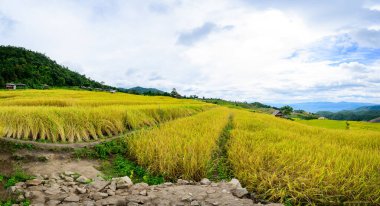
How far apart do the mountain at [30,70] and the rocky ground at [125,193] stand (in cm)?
6385

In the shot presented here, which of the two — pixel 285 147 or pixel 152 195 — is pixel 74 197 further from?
pixel 285 147

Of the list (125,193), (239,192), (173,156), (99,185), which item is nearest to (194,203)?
(239,192)

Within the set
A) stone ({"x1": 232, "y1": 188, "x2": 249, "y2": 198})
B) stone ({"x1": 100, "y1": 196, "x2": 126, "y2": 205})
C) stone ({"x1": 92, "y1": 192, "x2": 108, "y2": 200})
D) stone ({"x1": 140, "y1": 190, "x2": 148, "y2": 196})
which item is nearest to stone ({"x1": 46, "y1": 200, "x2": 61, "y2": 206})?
stone ({"x1": 92, "y1": 192, "x2": 108, "y2": 200})

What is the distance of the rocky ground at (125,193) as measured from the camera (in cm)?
441

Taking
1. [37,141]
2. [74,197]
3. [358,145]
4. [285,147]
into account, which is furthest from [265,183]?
[358,145]

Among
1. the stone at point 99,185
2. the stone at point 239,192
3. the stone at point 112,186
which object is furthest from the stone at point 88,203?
the stone at point 239,192

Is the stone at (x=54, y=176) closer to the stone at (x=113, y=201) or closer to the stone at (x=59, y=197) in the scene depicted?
the stone at (x=59, y=197)

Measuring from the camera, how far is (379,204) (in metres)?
4.67

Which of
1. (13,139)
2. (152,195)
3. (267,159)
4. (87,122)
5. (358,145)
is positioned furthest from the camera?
(358,145)

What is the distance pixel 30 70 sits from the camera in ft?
227

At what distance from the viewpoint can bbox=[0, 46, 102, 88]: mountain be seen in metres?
65.1

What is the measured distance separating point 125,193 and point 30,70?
2978 inches

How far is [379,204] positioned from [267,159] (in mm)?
2212

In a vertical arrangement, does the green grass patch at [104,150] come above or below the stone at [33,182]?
above
